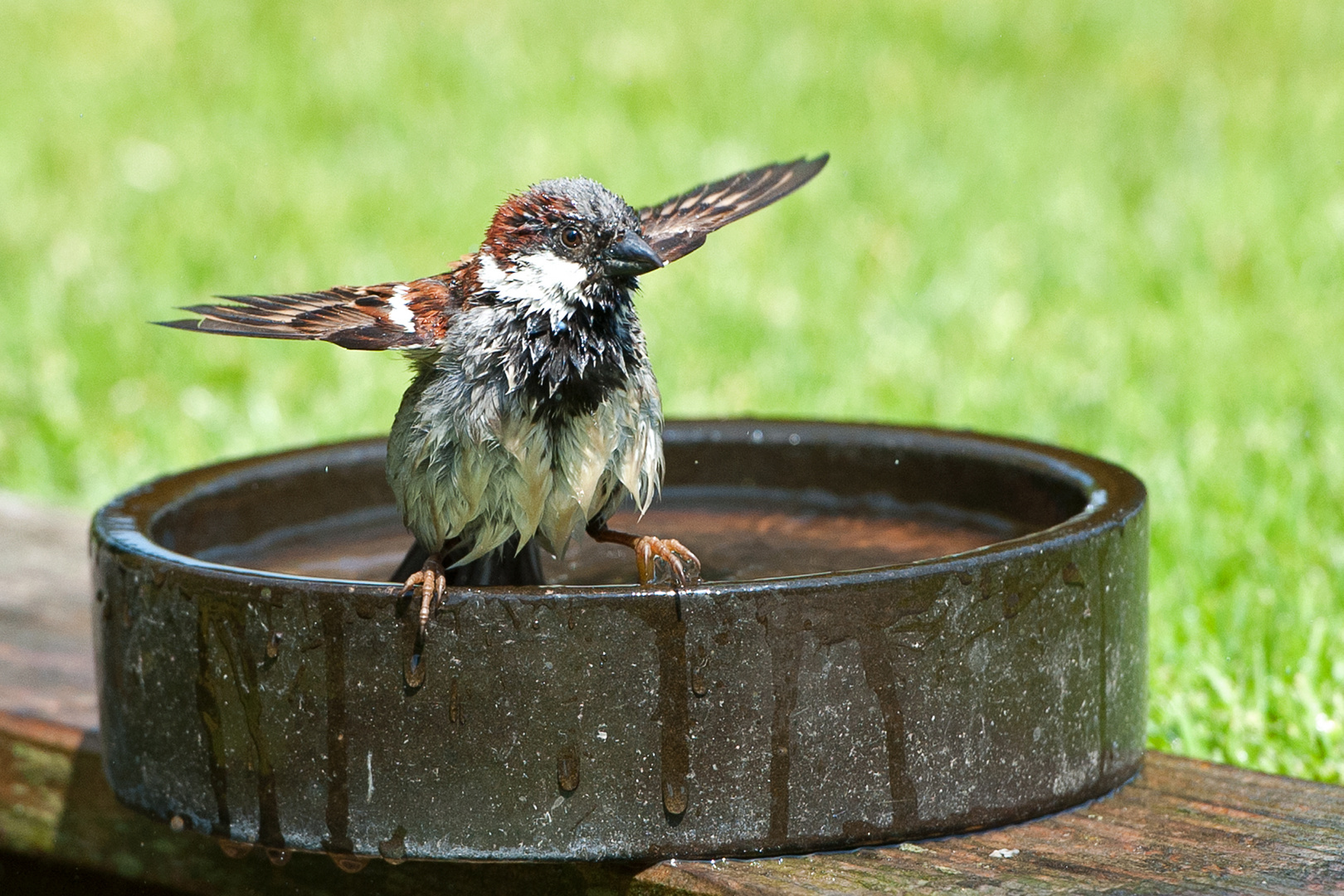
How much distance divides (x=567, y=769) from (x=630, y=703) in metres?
0.14

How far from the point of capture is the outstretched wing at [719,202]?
11.1ft

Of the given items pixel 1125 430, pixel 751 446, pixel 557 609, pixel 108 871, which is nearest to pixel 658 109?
pixel 1125 430

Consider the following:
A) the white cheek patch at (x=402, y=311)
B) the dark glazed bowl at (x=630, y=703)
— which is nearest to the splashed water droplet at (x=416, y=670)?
the dark glazed bowl at (x=630, y=703)

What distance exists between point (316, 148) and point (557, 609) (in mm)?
7616

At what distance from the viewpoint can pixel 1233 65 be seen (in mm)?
10844

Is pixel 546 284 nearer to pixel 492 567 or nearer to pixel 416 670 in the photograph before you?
pixel 492 567

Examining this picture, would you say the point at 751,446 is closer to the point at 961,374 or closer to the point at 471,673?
the point at 471,673

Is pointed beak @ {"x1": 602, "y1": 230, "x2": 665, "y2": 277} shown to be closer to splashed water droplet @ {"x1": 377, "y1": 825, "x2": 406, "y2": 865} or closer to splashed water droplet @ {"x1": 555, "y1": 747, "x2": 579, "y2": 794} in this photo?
splashed water droplet @ {"x1": 555, "y1": 747, "x2": 579, "y2": 794}

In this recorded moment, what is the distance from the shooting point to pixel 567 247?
9.45ft

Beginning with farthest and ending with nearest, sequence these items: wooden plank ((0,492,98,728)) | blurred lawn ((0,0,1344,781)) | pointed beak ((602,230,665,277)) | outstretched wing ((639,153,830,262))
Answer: blurred lawn ((0,0,1344,781)) < wooden plank ((0,492,98,728)) < outstretched wing ((639,153,830,262)) < pointed beak ((602,230,665,277))

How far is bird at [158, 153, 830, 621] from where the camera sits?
9.39 feet

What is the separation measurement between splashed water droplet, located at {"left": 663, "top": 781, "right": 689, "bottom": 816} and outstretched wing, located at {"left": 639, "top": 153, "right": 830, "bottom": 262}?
3.74ft

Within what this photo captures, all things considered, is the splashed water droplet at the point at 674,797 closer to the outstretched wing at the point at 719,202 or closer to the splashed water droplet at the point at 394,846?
the splashed water droplet at the point at 394,846

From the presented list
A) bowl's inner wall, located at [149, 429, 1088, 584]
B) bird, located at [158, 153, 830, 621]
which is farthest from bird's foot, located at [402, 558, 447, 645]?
bowl's inner wall, located at [149, 429, 1088, 584]
